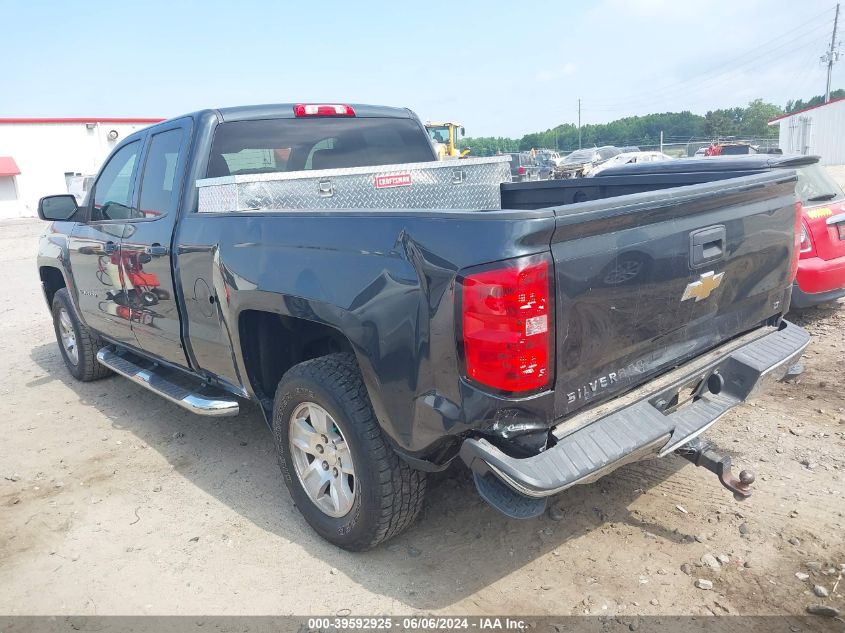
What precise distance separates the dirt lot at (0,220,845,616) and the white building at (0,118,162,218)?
36.7 m

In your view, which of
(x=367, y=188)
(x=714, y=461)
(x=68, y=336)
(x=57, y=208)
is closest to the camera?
(x=714, y=461)

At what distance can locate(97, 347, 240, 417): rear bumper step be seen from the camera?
3.77 metres

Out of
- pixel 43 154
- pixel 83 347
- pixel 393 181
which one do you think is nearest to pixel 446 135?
pixel 83 347

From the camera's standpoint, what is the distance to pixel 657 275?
2.64m

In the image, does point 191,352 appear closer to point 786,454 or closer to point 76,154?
point 786,454

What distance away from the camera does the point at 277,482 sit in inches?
154

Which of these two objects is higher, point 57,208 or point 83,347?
point 57,208

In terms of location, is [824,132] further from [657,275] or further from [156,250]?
[156,250]

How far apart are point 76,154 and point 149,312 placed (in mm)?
39102

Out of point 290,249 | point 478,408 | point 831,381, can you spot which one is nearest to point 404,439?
point 478,408

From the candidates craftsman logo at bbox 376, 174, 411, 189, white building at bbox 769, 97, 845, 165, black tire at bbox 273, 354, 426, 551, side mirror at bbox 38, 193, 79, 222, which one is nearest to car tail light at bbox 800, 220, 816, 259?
craftsman logo at bbox 376, 174, 411, 189

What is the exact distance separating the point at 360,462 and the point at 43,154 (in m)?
41.4

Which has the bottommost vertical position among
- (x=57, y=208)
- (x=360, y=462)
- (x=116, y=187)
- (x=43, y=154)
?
(x=360, y=462)

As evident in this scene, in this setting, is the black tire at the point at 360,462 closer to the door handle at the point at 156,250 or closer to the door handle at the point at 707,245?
the door handle at the point at 156,250
